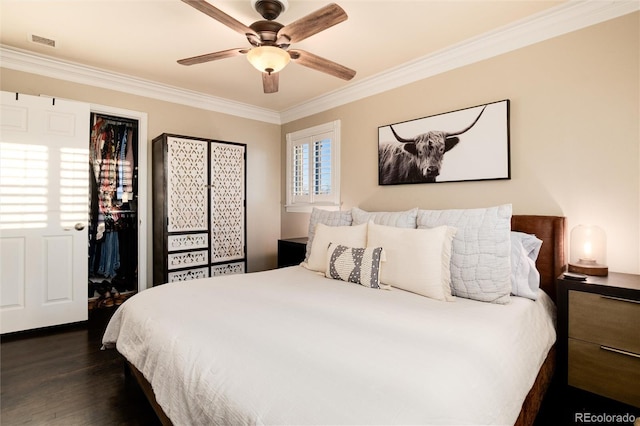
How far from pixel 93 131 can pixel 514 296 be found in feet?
14.8

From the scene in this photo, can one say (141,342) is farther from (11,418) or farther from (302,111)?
(302,111)

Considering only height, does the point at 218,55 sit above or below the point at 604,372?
above

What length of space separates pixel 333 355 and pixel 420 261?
3.37 ft

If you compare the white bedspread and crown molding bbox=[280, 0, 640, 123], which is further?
crown molding bbox=[280, 0, 640, 123]

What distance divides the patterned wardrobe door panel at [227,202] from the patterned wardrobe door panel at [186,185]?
0.12 meters

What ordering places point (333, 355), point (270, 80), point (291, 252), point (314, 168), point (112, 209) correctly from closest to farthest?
1. point (333, 355)
2. point (270, 80)
3. point (291, 252)
4. point (112, 209)
5. point (314, 168)

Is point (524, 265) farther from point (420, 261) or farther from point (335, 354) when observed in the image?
point (335, 354)

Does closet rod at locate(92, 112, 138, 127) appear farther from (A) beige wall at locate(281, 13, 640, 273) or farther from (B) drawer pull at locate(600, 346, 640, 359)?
(B) drawer pull at locate(600, 346, 640, 359)

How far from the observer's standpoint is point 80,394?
76.5 inches

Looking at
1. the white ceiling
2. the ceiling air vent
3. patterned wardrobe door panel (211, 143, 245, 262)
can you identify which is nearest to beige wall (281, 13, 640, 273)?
the white ceiling

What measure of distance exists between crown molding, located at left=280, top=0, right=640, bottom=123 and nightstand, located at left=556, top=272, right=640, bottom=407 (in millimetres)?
1679

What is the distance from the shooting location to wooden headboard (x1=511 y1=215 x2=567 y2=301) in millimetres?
2115

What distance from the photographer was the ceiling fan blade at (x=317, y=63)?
6.96 ft

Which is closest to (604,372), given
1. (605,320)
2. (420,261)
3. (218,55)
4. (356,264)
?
(605,320)
